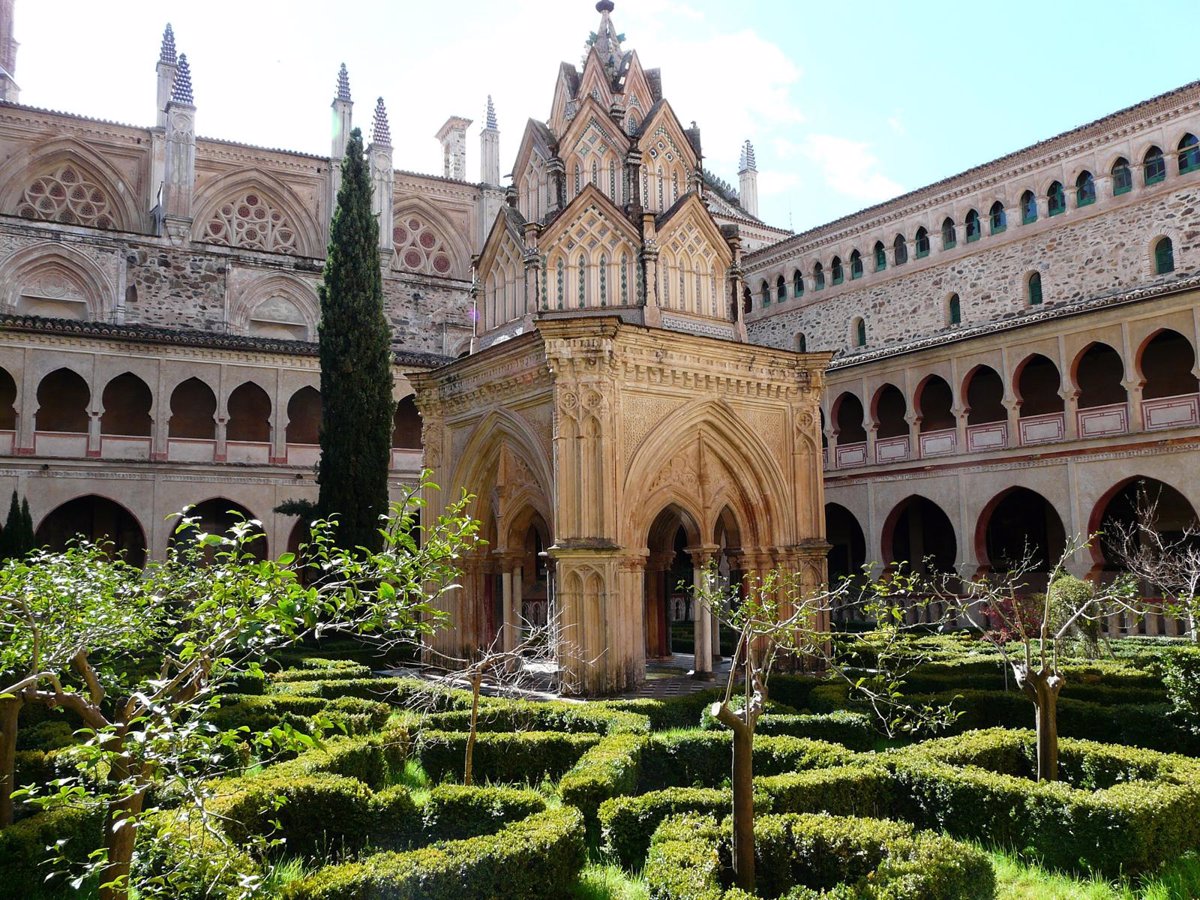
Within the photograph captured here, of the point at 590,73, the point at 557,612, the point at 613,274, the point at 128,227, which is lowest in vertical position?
the point at 557,612

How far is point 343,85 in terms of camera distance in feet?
113

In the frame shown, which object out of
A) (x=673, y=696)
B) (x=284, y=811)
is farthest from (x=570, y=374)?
(x=284, y=811)

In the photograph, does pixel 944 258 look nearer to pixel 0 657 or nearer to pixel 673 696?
pixel 673 696

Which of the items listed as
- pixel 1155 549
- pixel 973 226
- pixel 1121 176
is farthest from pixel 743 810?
pixel 973 226

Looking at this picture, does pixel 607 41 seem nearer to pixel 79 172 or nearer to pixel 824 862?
pixel 824 862

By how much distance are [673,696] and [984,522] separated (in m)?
15.7

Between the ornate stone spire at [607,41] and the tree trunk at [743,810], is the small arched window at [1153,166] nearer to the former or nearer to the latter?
the ornate stone spire at [607,41]

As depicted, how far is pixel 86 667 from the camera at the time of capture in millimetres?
4824

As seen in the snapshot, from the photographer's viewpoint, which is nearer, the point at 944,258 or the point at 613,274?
the point at 613,274

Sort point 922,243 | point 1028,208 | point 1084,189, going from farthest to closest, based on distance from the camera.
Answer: point 922,243
point 1028,208
point 1084,189

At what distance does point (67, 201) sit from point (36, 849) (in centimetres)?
3006

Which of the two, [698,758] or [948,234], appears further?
[948,234]

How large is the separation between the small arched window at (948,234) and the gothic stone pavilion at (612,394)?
15.7 m

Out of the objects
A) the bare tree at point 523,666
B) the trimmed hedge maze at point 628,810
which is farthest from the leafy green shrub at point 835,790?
the bare tree at point 523,666
